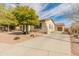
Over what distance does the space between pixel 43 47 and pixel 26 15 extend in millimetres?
516

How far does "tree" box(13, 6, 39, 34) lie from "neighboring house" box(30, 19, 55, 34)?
73 mm

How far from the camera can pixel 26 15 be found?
272 cm

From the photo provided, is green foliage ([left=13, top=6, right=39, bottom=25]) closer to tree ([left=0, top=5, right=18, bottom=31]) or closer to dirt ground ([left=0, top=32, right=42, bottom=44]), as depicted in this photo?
tree ([left=0, top=5, right=18, bottom=31])

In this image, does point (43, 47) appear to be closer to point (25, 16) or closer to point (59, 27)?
point (59, 27)

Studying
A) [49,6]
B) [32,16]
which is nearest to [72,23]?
[49,6]

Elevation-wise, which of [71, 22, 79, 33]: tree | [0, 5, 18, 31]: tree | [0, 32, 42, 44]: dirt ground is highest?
[0, 5, 18, 31]: tree

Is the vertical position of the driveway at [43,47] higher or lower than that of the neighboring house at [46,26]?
lower

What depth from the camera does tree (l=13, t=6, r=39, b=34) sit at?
8.84ft

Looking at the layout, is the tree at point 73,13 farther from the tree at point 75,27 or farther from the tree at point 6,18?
the tree at point 6,18

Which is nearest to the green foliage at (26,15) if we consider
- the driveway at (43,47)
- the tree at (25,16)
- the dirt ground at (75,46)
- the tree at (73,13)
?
the tree at (25,16)

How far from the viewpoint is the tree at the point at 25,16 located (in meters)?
2.69

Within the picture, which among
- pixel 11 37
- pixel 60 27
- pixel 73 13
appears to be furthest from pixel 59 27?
pixel 11 37

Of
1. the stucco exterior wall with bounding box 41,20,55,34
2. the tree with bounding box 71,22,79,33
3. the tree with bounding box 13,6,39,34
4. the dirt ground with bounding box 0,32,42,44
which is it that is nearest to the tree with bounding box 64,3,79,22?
the tree with bounding box 71,22,79,33

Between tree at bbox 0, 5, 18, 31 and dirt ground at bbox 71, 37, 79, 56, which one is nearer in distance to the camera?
dirt ground at bbox 71, 37, 79, 56
